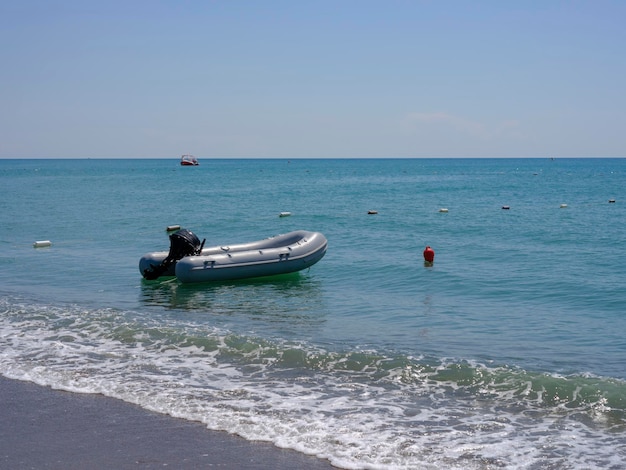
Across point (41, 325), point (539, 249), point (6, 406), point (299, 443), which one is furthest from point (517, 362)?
point (539, 249)

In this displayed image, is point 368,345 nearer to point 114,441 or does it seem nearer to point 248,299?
point 248,299

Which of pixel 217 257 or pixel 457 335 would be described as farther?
pixel 217 257

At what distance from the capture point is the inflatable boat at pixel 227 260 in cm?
1716

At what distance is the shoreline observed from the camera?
672 centimetres

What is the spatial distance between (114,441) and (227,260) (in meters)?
10.2

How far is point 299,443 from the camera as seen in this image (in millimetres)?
7234

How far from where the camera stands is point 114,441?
285 inches

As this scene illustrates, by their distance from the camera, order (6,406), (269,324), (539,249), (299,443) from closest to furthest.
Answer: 1. (299,443)
2. (6,406)
3. (269,324)
4. (539,249)

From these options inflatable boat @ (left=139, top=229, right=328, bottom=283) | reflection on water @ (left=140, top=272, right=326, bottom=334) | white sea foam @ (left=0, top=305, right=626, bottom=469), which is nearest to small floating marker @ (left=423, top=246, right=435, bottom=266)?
inflatable boat @ (left=139, top=229, right=328, bottom=283)

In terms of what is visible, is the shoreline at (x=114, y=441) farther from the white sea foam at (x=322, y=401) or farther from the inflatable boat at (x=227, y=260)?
the inflatable boat at (x=227, y=260)

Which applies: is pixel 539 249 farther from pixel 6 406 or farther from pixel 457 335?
pixel 6 406

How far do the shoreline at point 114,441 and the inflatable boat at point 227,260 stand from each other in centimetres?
860

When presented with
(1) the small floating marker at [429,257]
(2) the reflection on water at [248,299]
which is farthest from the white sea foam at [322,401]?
(1) the small floating marker at [429,257]

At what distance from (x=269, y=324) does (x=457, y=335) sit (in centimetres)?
341
